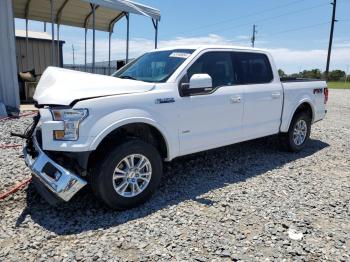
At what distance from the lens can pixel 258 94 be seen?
5.14 meters

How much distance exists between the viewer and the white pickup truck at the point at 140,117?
3311 millimetres

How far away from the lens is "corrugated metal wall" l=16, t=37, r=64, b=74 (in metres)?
Result: 13.3

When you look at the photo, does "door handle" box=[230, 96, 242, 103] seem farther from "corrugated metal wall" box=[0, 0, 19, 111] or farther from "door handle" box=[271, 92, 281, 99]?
"corrugated metal wall" box=[0, 0, 19, 111]

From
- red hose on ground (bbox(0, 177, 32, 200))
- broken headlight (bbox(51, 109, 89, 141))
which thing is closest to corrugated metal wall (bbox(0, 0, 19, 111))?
red hose on ground (bbox(0, 177, 32, 200))

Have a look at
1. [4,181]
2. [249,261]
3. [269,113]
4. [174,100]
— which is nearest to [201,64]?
[174,100]

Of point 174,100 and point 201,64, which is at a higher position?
point 201,64

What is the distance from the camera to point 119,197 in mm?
3578

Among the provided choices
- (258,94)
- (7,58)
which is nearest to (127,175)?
(258,94)

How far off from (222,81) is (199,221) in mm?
2149

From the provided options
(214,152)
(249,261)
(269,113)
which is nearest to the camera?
(249,261)

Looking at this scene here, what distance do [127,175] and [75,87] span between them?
111cm

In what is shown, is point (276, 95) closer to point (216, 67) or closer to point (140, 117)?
point (216, 67)

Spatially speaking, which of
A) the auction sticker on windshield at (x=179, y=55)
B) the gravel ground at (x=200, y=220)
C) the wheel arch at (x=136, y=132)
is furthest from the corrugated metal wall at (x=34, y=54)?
the wheel arch at (x=136, y=132)

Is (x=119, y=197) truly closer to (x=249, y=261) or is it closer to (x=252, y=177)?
(x=249, y=261)
